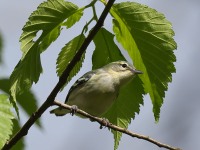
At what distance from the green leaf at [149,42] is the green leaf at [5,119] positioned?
2.14 ft

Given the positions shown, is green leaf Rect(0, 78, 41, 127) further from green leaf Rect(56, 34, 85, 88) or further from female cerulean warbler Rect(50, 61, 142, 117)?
female cerulean warbler Rect(50, 61, 142, 117)

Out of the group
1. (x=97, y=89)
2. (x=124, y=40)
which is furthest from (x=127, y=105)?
(x=97, y=89)

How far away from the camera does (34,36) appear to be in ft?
7.09

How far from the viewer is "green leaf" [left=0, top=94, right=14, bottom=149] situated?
2.18 m

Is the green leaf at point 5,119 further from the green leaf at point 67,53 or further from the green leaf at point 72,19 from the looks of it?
the green leaf at point 72,19

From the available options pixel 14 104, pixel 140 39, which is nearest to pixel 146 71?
pixel 140 39

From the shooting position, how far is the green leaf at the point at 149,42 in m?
2.14

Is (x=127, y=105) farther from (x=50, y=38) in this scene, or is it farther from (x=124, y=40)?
(x=50, y=38)

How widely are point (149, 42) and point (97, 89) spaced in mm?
1960

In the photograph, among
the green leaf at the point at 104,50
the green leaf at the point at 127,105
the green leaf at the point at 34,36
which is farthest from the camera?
the green leaf at the point at 127,105

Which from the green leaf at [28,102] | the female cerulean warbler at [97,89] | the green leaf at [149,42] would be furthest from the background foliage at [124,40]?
the female cerulean warbler at [97,89]

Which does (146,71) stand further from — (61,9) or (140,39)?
(61,9)

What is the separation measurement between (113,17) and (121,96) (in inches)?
21.6

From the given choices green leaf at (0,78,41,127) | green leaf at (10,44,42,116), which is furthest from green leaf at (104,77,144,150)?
green leaf at (10,44,42,116)
